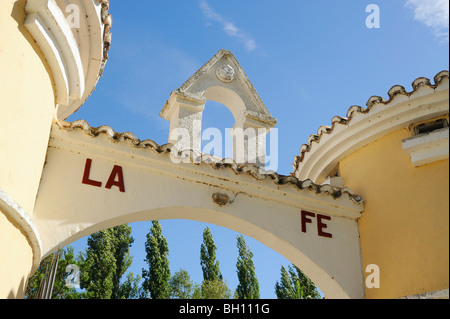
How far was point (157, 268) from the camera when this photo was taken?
1139 inches

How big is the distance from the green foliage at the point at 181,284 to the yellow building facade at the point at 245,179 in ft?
87.5

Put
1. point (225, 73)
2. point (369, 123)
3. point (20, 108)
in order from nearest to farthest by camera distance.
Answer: point (20, 108) → point (369, 123) → point (225, 73)

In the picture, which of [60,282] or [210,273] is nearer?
[60,282]

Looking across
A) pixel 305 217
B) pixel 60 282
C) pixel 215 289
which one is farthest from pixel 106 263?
pixel 305 217

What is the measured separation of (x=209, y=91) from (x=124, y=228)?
22.8 metres

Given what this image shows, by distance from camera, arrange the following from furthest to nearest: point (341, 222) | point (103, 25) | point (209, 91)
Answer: point (209, 91), point (341, 222), point (103, 25)

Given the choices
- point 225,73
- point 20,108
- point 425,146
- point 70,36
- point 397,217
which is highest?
point 225,73

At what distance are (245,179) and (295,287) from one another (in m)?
22.7

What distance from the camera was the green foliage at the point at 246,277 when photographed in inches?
1152

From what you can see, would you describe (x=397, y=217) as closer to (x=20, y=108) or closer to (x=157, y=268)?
(x=20, y=108)

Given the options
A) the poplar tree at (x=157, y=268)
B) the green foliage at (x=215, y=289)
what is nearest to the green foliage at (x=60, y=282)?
the poplar tree at (x=157, y=268)

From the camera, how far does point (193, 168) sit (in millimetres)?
6844
